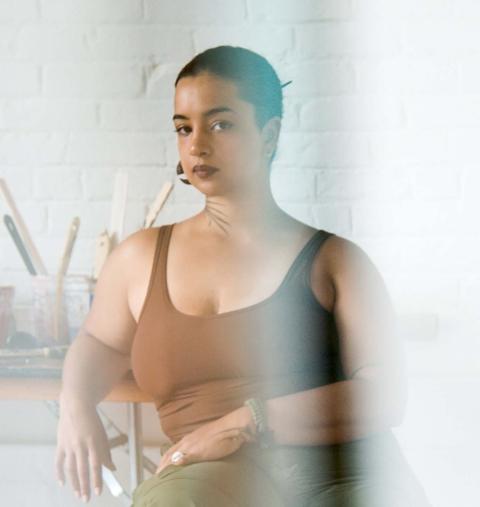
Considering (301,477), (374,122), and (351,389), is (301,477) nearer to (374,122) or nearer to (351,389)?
(351,389)

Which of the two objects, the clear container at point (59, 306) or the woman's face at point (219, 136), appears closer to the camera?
the woman's face at point (219, 136)

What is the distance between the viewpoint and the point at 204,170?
0.72 m

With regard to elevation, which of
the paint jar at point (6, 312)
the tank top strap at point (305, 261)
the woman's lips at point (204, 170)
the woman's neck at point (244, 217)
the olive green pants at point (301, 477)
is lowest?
the olive green pants at point (301, 477)

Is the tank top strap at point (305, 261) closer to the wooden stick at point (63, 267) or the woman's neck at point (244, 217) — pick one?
the woman's neck at point (244, 217)

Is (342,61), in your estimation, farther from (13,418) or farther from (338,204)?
(13,418)

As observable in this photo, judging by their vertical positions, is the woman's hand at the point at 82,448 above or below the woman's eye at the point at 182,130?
below

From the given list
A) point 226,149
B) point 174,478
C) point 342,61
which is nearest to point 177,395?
point 174,478

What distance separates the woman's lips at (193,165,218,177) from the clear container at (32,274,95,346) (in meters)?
0.16

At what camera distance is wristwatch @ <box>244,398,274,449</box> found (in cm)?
69

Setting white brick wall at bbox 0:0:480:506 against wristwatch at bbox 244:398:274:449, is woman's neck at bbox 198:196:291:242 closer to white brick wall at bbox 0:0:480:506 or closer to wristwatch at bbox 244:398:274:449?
white brick wall at bbox 0:0:480:506

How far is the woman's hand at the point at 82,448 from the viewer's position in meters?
0.74

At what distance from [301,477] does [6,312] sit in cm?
35

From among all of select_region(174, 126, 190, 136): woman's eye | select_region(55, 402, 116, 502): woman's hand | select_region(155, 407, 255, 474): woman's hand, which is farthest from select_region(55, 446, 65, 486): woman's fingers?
select_region(174, 126, 190, 136): woman's eye

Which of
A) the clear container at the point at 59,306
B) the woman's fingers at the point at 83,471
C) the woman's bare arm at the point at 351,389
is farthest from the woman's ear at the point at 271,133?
the woman's fingers at the point at 83,471
